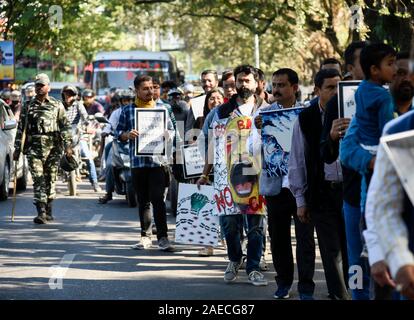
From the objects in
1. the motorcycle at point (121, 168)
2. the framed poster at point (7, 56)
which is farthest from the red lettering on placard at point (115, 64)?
the motorcycle at point (121, 168)

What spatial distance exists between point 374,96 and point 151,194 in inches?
252

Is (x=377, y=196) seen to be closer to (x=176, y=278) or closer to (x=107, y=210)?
(x=176, y=278)

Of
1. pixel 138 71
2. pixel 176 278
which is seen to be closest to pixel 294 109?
Answer: pixel 176 278

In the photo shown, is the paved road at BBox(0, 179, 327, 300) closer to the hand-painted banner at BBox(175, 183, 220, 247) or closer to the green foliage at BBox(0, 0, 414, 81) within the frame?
the hand-painted banner at BBox(175, 183, 220, 247)

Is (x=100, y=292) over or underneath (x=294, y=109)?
underneath

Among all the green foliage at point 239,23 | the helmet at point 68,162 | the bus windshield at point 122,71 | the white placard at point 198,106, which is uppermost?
the green foliage at point 239,23

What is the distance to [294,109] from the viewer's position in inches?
374

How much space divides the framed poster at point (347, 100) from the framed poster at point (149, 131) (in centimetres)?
521

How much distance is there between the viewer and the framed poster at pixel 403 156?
4.43 m

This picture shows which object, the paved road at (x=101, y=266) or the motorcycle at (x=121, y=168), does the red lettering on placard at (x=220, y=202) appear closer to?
the paved road at (x=101, y=266)

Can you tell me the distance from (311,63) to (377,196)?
5301cm

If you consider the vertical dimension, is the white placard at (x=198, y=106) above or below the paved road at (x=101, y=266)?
above

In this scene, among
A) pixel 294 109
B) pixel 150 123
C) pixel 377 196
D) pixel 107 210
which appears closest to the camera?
pixel 377 196

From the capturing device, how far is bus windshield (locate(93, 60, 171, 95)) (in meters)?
36.0
